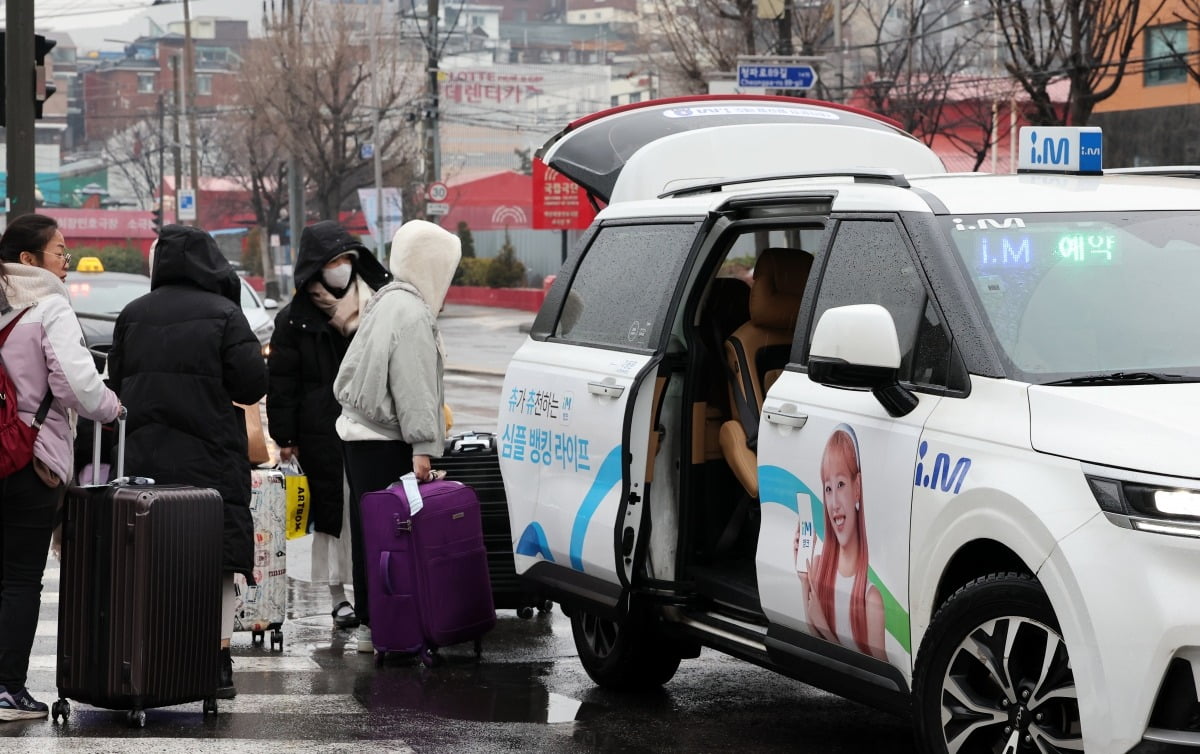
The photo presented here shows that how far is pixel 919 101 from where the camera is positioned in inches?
1607

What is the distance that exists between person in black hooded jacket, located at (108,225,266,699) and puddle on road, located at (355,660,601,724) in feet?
2.21

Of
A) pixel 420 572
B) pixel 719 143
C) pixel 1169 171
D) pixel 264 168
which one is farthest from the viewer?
pixel 264 168

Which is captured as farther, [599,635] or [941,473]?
[599,635]

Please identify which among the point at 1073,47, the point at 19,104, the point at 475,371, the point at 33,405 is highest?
the point at 1073,47

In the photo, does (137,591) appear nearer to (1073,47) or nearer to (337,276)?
(337,276)

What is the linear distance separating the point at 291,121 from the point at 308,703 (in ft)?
192

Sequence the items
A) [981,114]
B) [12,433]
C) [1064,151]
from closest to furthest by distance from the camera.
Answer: [1064,151], [12,433], [981,114]

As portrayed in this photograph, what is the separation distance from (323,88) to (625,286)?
2327 inches

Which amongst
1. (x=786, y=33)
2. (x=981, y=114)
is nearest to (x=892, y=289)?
(x=786, y=33)

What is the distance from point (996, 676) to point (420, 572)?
136 inches

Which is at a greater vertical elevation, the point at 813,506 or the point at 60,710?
the point at 813,506

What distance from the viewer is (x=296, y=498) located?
8445mm

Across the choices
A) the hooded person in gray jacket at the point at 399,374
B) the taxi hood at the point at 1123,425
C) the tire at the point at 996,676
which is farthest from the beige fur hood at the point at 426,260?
the taxi hood at the point at 1123,425

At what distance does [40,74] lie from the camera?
36.3 feet
